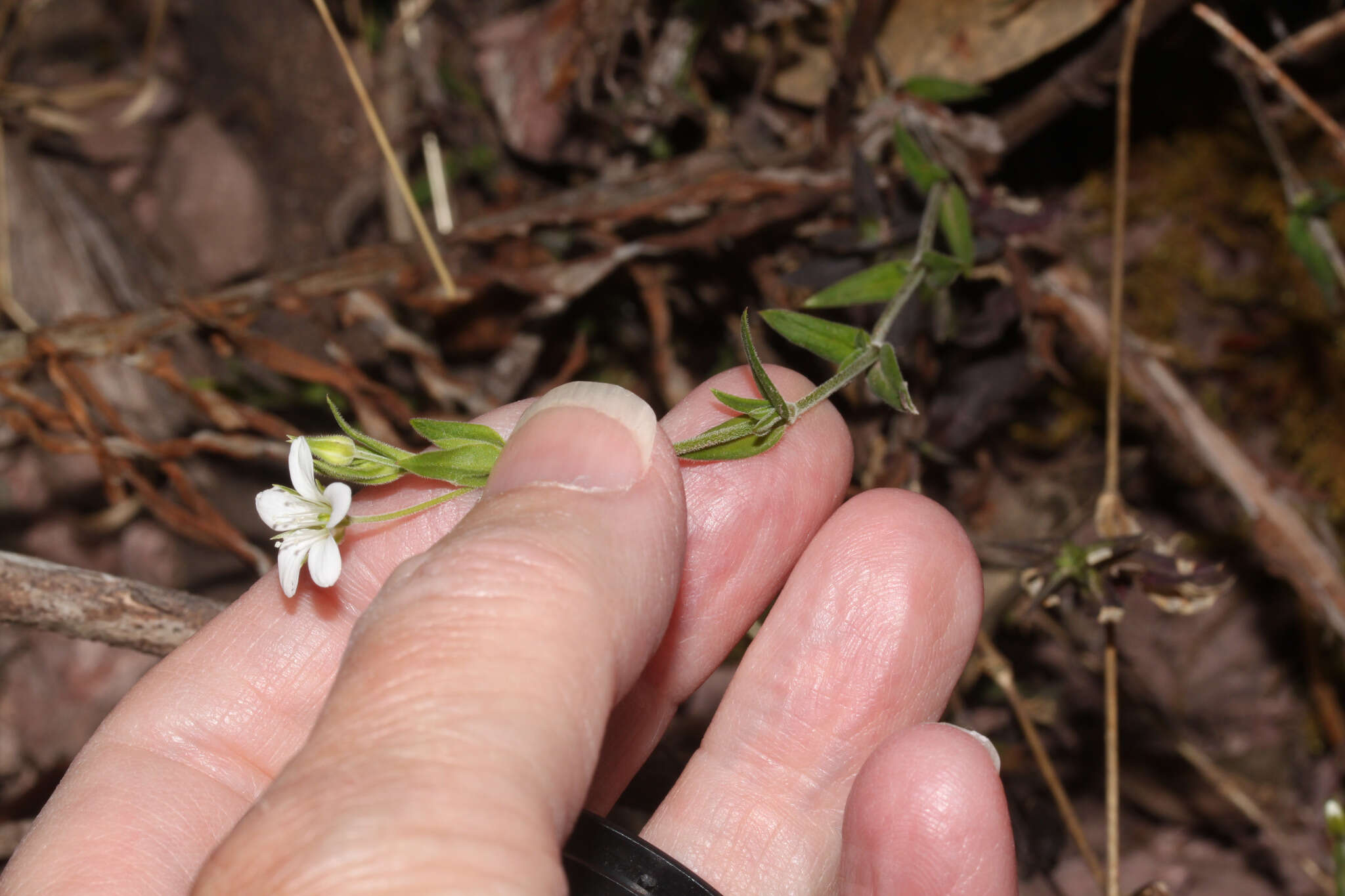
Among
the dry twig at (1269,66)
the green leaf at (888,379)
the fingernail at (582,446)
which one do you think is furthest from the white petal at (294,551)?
the dry twig at (1269,66)

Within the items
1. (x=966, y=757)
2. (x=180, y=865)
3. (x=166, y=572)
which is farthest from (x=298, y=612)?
(x=166, y=572)

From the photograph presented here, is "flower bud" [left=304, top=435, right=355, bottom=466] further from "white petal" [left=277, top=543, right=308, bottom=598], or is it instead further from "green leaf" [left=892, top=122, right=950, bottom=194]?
"green leaf" [left=892, top=122, right=950, bottom=194]

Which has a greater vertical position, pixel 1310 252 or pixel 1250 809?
pixel 1310 252

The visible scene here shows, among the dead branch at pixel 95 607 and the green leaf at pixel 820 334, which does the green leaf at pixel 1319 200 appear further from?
the dead branch at pixel 95 607

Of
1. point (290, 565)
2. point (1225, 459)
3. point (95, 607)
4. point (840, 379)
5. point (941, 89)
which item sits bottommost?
point (1225, 459)

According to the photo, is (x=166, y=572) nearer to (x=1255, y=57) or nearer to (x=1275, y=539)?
(x=1275, y=539)

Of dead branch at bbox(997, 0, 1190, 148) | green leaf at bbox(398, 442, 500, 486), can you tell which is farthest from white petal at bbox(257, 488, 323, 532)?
dead branch at bbox(997, 0, 1190, 148)

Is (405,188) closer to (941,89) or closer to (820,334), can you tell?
(820,334)

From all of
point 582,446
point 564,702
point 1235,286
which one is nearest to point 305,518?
point 582,446
